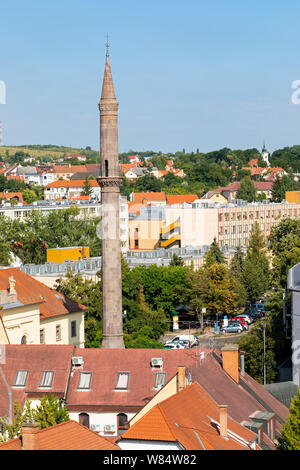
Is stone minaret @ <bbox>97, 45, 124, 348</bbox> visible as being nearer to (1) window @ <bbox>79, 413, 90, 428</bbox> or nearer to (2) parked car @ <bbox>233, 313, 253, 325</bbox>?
(1) window @ <bbox>79, 413, 90, 428</bbox>

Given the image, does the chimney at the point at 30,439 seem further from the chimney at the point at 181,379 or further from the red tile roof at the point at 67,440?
the chimney at the point at 181,379

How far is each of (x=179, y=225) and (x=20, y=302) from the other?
173ft

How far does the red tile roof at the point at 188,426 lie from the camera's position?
27031 mm

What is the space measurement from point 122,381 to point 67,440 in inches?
605

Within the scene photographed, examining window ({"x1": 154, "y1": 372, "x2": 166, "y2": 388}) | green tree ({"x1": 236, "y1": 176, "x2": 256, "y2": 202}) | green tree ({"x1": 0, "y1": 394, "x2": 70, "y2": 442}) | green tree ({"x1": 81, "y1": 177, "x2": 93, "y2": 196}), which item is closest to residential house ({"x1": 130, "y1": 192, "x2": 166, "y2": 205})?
green tree ({"x1": 236, "y1": 176, "x2": 256, "y2": 202})

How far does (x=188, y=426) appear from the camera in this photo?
28.1m

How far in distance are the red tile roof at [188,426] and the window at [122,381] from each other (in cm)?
1039

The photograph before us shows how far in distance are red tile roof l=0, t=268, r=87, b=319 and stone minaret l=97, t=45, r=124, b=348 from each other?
3.74 meters

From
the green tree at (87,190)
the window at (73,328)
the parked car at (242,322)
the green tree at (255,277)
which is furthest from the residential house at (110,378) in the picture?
the green tree at (87,190)

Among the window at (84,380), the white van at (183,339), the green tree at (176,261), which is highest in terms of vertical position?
the green tree at (176,261)

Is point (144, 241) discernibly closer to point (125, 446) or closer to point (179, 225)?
point (179, 225)

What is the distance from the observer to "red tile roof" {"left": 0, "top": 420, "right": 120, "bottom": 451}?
2588 cm

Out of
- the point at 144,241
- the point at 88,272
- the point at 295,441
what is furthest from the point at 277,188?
the point at 295,441

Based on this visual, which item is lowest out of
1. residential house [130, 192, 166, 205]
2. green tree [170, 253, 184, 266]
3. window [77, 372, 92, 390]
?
window [77, 372, 92, 390]
